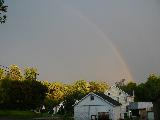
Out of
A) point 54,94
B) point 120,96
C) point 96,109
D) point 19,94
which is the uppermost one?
point 54,94

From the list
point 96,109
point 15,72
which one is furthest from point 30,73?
point 96,109

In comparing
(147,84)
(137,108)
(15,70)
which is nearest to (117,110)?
(137,108)

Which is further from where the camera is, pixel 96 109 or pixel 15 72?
pixel 15 72

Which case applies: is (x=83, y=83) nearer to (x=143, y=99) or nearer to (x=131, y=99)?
(x=143, y=99)

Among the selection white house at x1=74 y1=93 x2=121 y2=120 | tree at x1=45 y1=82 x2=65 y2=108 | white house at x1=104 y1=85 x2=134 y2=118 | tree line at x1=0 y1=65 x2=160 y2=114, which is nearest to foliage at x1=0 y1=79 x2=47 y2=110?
tree line at x1=0 y1=65 x2=160 y2=114

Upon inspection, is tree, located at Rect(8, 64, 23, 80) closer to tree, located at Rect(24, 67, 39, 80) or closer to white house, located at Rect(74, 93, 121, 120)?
tree, located at Rect(24, 67, 39, 80)

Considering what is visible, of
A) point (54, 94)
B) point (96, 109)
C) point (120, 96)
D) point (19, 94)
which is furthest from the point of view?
point (54, 94)

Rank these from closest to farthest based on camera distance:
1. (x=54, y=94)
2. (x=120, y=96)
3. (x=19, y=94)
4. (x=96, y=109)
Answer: (x=96, y=109) → (x=19, y=94) → (x=120, y=96) → (x=54, y=94)

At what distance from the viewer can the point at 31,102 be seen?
328ft

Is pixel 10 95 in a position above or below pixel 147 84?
below

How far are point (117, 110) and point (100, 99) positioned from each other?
19.8 feet

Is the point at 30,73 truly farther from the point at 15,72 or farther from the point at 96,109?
the point at 96,109

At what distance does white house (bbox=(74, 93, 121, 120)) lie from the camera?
83812 mm

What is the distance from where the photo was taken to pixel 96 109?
85.4 meters
